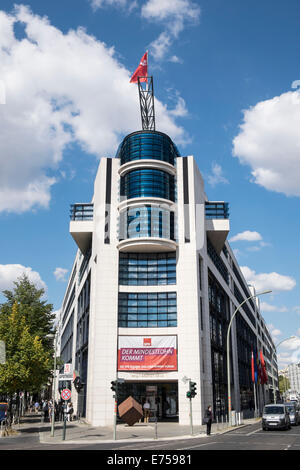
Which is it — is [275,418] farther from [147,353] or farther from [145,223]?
[145,223]

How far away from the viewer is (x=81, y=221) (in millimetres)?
46719

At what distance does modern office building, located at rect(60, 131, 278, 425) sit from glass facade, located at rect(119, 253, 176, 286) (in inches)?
3.7

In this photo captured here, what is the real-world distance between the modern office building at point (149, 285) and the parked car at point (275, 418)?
8594mm

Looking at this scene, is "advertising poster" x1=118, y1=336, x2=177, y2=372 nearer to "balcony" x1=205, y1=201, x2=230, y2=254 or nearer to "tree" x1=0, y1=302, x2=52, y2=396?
"tree" x1=0, y1=302, x2=52, y2=396

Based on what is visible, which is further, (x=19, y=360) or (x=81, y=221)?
(x=81, y=221)

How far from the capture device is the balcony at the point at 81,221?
46.3m

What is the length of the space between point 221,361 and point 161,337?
13.0 metres

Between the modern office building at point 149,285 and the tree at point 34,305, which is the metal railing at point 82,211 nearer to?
the modern office building at point 149,285

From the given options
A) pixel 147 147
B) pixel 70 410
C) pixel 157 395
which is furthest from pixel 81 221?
pixel 70 410

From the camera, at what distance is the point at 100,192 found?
43.1m

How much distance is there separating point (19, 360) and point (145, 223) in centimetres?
1668

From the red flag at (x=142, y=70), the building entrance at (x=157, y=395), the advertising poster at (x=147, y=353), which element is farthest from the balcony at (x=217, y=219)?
the building entrance at (x=157, y=395)

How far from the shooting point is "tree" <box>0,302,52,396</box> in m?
28.6

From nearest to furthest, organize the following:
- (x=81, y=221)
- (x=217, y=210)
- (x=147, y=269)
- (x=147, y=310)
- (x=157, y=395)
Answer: (x=157, y=395) < (x=147, y=310) < (x=147, y=269) < (x=81, y=221) < (x=217, y=210)
